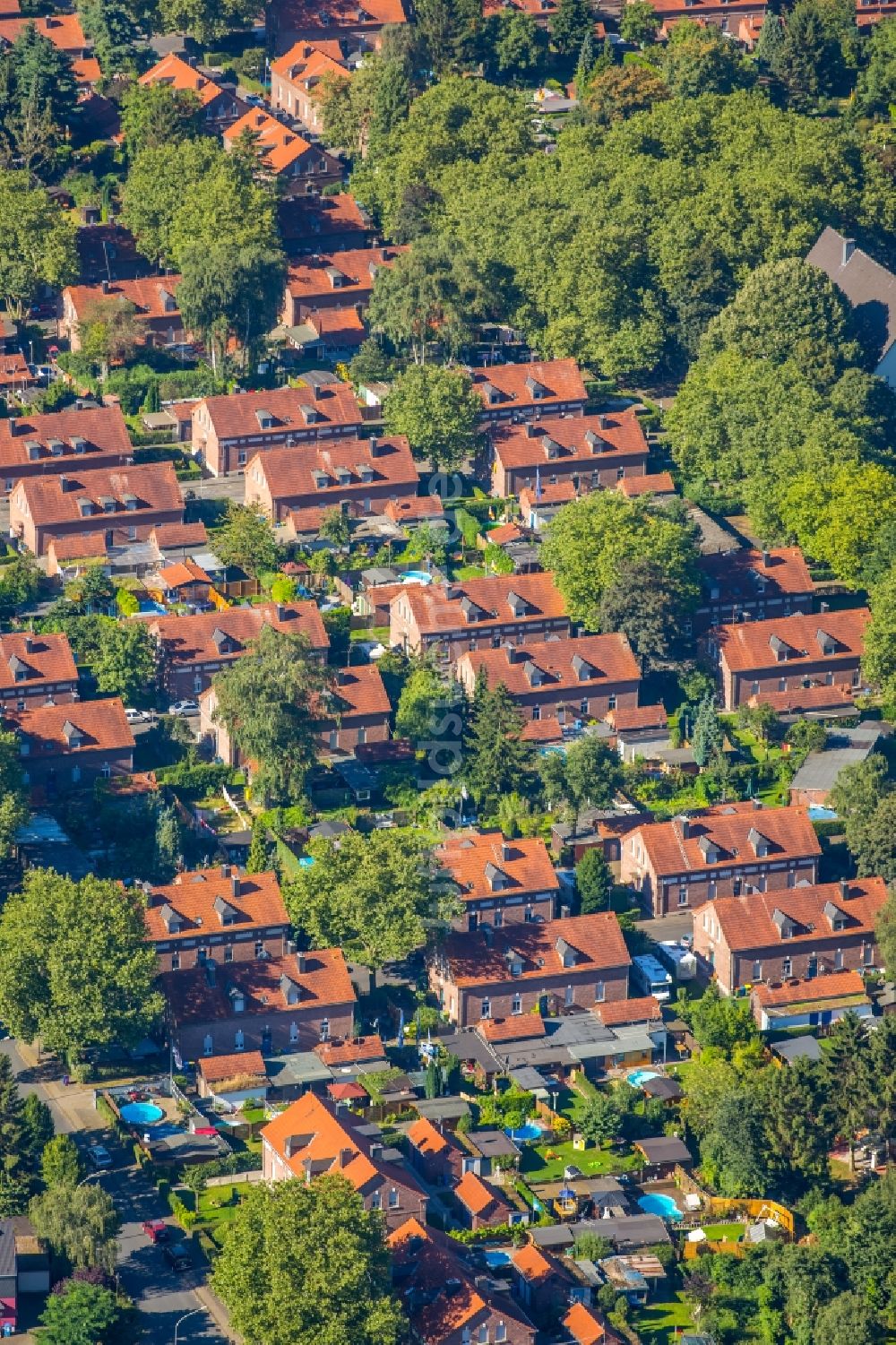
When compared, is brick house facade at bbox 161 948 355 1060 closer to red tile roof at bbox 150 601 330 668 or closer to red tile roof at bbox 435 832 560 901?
red tile roof at bbox 435 832 560 901

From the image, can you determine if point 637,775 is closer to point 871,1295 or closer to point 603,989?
point 603,989

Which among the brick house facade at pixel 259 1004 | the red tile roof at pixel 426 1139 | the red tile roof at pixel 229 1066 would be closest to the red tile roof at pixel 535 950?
the brick house facade at pixel 259 1004

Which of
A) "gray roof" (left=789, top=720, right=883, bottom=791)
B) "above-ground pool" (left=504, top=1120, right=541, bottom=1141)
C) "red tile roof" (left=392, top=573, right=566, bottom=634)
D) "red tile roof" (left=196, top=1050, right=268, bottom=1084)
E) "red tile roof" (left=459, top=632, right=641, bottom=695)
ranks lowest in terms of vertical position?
"above-ground pool" (left=504, top=1120, right=541, bottom=1141)

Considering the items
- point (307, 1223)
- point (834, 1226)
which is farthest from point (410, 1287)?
point (834, 1226)

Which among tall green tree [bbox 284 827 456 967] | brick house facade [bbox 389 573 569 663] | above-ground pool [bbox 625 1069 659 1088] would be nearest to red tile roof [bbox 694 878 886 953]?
above-ground pool [bbox 625 1069 659 1088]

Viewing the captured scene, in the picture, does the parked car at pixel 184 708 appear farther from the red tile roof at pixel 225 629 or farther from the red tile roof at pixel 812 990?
the red tile roof at pixel 812 990

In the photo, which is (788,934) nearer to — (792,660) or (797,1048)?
(797,1048)
